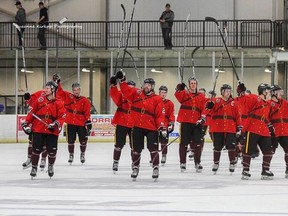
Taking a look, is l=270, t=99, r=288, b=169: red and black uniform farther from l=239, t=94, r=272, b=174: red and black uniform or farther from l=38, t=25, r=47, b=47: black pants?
l=38, t=25, r=47, b=47: black pants

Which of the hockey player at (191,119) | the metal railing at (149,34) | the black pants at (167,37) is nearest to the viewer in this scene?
the hockey player at (191,119)

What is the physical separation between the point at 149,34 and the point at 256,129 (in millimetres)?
23303

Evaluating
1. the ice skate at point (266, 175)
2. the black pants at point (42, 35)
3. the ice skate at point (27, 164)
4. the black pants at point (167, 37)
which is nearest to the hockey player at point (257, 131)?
the ice skate at point (266, 175)

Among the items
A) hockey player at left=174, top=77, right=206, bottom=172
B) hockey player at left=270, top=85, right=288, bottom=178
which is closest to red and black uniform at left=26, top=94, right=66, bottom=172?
hockey player at left=174, top=77, right=206, bottom=172

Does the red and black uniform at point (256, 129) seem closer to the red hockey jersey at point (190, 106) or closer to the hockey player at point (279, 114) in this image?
the hockey player at point (279, 114)

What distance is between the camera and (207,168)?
23266 mm

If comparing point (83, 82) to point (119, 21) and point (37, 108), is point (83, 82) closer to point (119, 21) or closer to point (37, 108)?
point (119, 21)

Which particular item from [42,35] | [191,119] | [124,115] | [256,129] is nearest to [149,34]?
[42,35]

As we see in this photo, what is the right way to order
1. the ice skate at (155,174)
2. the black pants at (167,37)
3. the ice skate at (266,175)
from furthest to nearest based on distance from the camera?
the black pants at (167,37)
the ice skate at (266,175)
the ice skate at (155,174)

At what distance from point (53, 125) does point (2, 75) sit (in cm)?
2346

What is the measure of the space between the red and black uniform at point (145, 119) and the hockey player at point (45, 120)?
4.29 feet

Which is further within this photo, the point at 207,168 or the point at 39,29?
the point at 39,29

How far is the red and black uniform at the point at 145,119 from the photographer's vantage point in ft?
63.1

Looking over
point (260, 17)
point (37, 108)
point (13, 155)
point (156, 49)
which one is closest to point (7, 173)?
point (37, 108)
